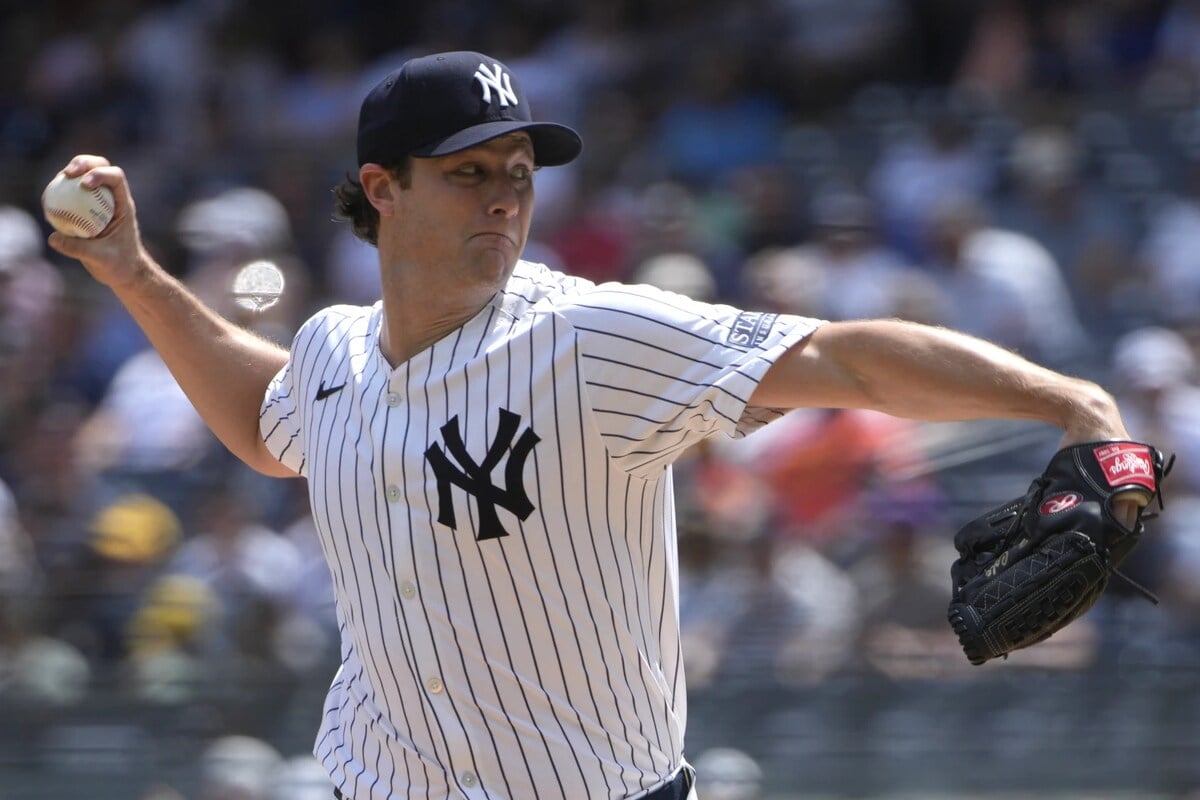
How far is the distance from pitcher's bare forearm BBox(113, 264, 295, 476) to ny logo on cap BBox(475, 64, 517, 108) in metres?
0.76

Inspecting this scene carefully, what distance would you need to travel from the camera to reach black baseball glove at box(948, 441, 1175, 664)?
2.39 metres

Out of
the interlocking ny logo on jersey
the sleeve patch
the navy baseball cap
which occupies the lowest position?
the interlocking ny logo on jersey

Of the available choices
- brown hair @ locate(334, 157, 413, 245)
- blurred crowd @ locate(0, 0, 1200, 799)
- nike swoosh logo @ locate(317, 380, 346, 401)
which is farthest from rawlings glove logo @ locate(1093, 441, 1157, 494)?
blurred crowd @ locate(0, 0, 1200, 799)

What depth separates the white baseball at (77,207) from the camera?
10.3ft

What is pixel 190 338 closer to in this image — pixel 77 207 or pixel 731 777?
pixel 77 207

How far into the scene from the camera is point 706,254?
23.9ft

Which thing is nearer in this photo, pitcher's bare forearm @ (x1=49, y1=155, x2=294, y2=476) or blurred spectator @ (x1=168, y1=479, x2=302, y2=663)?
pitcher's bare forearm @ (x1=49, y1=155, x2=294, y2=476)

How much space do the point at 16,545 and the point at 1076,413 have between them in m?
4.49

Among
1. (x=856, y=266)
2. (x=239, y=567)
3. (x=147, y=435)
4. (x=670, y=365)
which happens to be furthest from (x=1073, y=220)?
(x=670, y=365)

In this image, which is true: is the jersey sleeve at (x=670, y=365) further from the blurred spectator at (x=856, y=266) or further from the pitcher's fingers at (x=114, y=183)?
the blurred spectator at (x=856, y=266)

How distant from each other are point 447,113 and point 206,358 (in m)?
0.76

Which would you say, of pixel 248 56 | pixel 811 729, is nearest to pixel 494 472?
pixel 811 729

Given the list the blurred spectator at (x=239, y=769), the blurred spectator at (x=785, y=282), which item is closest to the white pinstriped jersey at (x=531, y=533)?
the blurred spectator at (x=239, y=769)

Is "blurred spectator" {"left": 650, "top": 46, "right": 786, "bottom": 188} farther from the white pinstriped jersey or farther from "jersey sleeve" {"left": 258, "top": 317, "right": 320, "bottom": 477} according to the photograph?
the white pinstriped jersey
